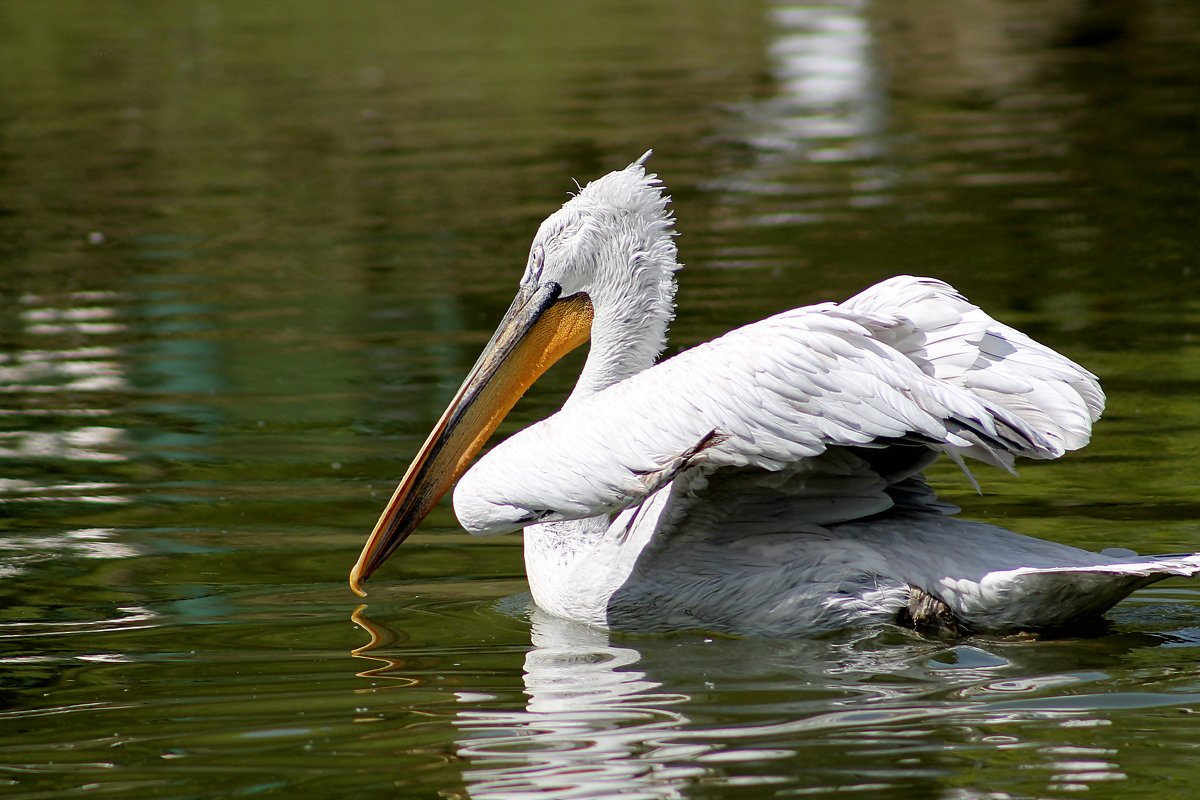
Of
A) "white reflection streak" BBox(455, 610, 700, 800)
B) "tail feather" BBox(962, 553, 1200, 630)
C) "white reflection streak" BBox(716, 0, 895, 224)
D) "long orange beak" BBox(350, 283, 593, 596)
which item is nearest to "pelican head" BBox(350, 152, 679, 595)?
"long orange beak" BBox(350, 283, 593, 596)

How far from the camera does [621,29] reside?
22.7 meters

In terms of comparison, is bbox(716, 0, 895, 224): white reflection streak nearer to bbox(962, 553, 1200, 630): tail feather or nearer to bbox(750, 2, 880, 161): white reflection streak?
bbox(750, 2, 880, 161): white reflection streak

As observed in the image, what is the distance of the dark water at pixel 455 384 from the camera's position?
356 centimetres

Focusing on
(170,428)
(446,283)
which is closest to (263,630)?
(170,428)

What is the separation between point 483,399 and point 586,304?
397mm

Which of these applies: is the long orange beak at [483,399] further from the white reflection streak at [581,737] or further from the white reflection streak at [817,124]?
the white reflection streak at [817,124]

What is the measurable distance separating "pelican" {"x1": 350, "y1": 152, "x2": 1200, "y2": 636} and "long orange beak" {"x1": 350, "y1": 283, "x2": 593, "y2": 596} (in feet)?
0.17

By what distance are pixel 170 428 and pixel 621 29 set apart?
1678 centimetres

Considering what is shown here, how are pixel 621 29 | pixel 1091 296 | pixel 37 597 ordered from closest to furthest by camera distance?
pixel 37 597
pixel 1091 296
pixel 621 29

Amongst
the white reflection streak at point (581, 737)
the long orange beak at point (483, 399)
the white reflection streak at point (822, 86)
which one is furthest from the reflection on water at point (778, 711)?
the white reflection streak at point (822, 86)

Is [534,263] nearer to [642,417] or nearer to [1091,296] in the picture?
[642,417]

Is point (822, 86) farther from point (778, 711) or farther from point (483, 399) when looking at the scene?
point (778, 711)

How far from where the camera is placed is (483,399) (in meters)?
4.93

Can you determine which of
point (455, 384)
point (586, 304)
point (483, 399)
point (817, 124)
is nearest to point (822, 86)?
point (817, 124)
